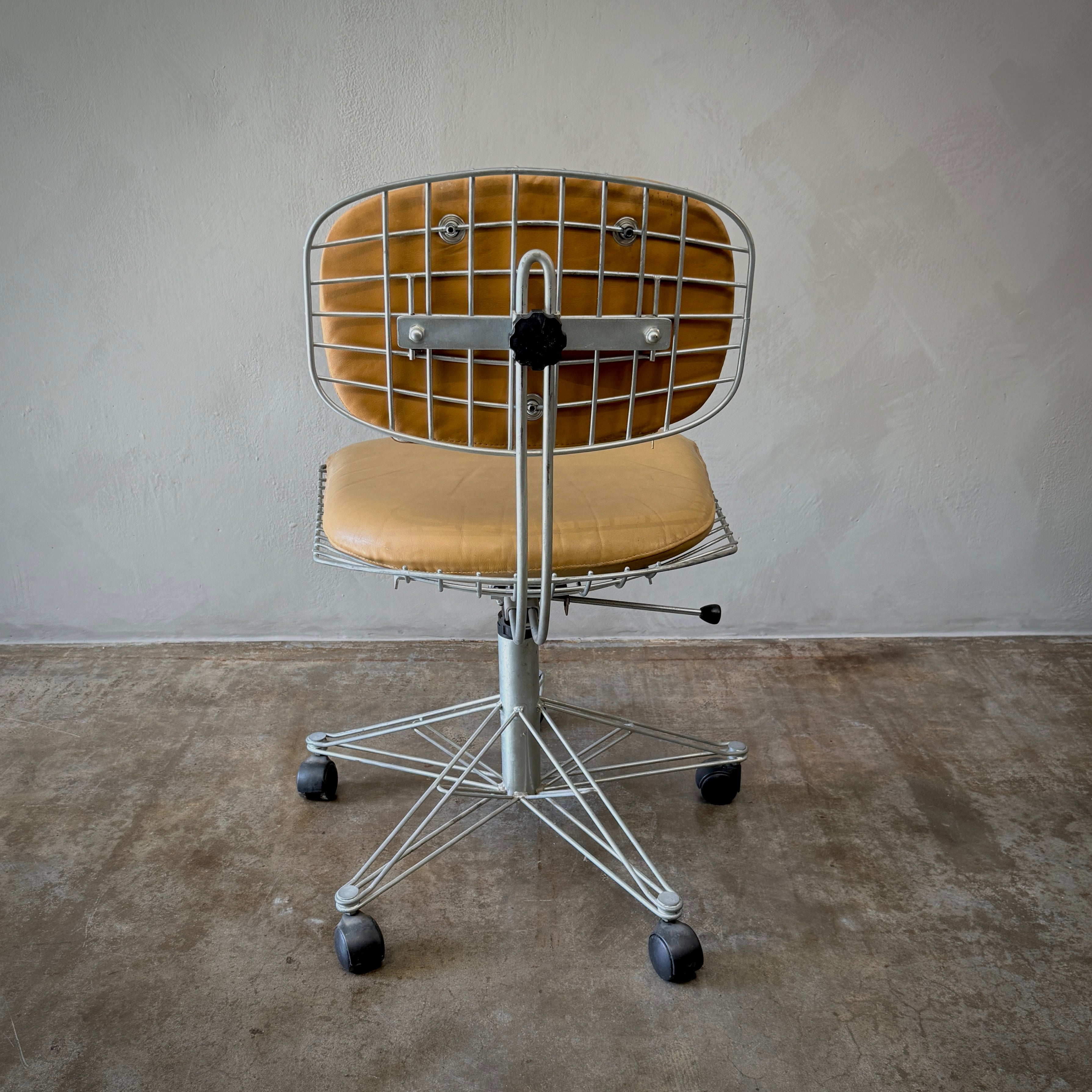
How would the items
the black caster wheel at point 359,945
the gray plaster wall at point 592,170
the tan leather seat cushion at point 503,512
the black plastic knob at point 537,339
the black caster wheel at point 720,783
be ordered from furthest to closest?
the gray plaster wall at point 592,170 → the black caster wheel at point 720,783 → the black caster wheel at point 359,945 → the tan leather seat cushion at point 503,512 → the black plastic knob at point 537,339

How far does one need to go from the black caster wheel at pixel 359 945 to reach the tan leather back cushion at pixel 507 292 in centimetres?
67

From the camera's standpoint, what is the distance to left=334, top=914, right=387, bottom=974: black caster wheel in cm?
134

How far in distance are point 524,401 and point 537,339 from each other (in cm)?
8

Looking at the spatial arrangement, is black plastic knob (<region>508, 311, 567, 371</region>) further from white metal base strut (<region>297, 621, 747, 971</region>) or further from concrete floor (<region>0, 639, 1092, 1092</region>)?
concrete floor (<region>0, 639, 1092, 1092</region>)

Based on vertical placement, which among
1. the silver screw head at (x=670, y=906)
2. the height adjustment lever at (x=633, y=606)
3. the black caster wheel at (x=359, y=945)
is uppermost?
the height adjustment lever at (x=633, y=606)

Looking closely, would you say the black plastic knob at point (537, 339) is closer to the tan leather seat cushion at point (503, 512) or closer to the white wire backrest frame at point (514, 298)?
the white wire backrest frame at point (514, 298)

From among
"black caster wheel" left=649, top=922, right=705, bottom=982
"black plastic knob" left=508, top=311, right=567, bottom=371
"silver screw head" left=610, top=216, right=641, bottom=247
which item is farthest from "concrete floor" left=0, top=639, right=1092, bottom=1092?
"silver screw head" left=610, top=216, right=641, bottom=247

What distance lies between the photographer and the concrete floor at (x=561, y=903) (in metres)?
1.23

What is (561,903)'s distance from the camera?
1502 mm

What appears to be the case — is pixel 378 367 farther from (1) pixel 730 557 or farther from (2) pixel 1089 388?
(2) pixel 1089 388

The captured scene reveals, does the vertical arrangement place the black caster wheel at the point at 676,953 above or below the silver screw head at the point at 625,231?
below

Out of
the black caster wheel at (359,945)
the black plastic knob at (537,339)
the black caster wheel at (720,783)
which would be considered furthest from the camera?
the black caster wheel at (720,783)

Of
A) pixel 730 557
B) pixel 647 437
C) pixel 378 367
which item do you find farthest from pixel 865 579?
pixel 378 367

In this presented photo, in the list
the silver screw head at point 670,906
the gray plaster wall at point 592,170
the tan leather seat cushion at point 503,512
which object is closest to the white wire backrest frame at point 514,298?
the tan leather seat cushion at point 503,512
